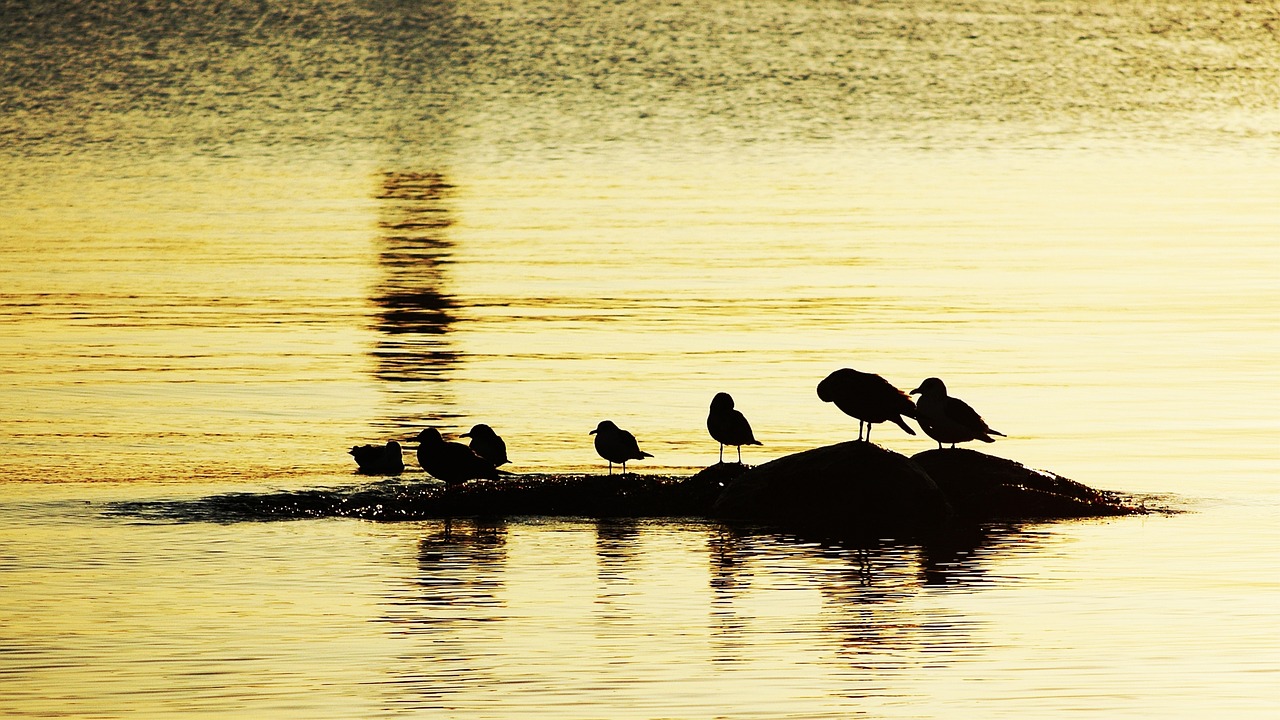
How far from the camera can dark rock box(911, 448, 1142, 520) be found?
648 inches

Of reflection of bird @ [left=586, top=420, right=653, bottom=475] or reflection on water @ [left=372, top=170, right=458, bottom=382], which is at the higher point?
reflection on water @ [left=372, top=170, right=458, bottom=382]

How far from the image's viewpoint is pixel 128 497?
1691 centimetres

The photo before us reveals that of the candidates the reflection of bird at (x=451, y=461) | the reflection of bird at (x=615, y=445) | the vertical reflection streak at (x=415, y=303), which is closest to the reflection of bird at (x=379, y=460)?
the reflection of bird at (x=451, y=461)

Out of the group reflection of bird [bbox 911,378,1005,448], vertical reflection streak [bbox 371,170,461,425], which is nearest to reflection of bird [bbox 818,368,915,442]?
reflection of bird [bbox 911,378,1005,448]

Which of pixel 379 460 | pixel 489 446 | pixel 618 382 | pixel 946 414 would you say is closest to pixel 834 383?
pixel 946 414

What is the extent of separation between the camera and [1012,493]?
1666cm

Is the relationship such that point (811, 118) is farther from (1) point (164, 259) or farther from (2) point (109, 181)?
(1) point (164, 259)

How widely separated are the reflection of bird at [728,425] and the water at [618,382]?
27.8 inches

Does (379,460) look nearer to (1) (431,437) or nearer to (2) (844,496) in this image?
(1) (431,437)

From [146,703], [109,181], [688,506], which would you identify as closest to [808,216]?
[109,181]

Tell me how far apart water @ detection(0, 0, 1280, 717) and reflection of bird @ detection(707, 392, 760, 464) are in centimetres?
71

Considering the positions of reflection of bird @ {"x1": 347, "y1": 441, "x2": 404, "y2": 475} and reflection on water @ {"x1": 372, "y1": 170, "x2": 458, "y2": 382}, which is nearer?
reflection of bird @ {"x1": 347, "y1": 441, "x2": 404, "y2": 475}

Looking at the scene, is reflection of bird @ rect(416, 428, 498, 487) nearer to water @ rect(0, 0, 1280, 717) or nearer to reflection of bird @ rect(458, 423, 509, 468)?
reflection of bird @ rect(458, 423, 509, 468)

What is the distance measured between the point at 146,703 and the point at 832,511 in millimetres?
6495
